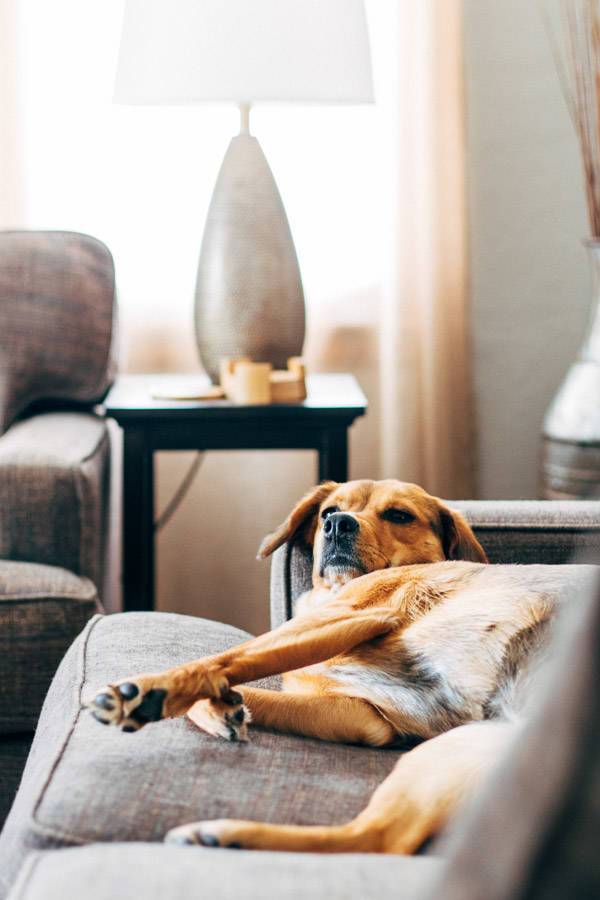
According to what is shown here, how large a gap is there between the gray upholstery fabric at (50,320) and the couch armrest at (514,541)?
0.80m

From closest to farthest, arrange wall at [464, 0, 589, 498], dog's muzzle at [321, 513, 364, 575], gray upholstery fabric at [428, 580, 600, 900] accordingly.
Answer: gray upholstery fabric at [428, 580, 600, 900]
dog's muzzle at [321, 513, 364, 575]
wall at [464, 0, 589, 498]

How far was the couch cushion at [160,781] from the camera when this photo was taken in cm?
90

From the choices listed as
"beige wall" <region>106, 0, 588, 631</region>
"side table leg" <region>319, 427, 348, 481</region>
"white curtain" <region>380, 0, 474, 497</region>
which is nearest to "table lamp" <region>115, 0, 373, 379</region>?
"white curtain" <region>380, 0, 474, 497</region>

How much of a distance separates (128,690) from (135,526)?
3.58 feet

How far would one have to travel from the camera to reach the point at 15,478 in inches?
66.4

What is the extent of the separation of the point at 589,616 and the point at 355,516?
34.7 inches

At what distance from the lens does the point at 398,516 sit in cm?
132

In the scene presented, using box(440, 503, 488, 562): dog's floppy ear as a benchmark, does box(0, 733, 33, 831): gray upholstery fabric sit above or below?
below

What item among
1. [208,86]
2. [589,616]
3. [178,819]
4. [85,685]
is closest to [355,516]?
[85,685]

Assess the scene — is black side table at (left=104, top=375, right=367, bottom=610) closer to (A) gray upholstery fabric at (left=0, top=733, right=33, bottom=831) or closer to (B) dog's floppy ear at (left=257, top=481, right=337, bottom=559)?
(A) gray upholstery fabric at (left=0, top=733, right=33, bottom=831)

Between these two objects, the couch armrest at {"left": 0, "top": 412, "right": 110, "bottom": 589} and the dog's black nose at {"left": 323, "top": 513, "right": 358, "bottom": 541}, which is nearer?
the dog's black nose at {"left": 323, "top": 513, "right": 358, "bottom": 541}

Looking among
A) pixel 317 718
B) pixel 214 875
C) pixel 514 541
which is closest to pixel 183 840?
pixel 214 875

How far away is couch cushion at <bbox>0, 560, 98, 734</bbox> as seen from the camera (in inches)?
60.3

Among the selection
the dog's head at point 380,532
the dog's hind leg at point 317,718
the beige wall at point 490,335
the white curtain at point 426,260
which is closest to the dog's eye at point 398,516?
the dog's head at point 380,532
